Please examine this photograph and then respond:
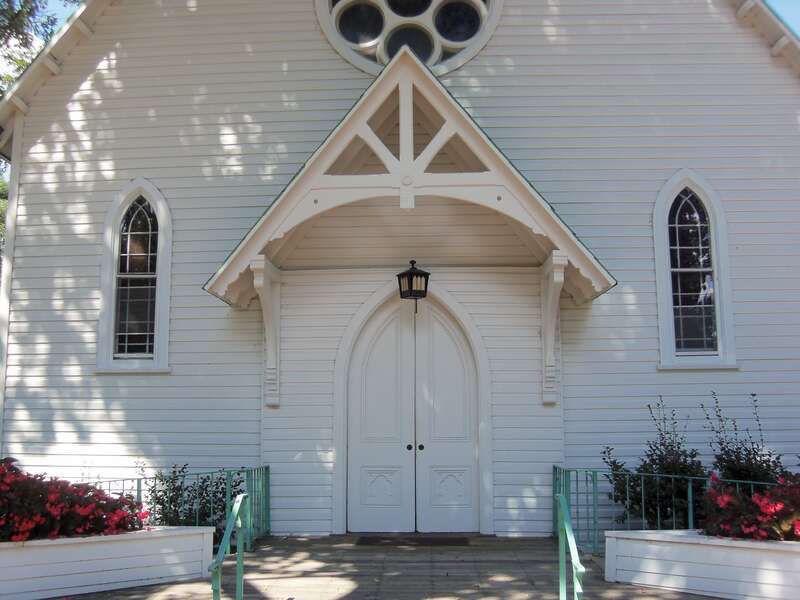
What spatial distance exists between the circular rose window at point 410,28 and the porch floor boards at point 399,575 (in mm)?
6422

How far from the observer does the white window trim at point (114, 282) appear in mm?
10031

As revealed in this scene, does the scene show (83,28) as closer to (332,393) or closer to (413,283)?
(413,283)

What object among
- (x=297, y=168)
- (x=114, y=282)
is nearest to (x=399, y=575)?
(x=297, y=168)

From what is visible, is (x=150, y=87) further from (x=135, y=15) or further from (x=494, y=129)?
(x=494, y=129)

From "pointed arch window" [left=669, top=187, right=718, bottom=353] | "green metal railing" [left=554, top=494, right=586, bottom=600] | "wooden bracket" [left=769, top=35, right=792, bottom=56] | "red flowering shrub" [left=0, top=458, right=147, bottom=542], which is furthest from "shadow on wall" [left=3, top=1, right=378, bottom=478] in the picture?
"wooden bracket" [left=769, top=35, right=792, bottom=56]

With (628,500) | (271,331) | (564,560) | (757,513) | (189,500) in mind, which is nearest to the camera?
(564,560)

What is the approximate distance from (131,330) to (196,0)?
16.0 feet

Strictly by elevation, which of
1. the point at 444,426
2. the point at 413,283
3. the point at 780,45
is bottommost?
the point at 444,426

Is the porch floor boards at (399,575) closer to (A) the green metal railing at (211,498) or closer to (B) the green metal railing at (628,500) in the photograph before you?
(A) the green metal railing at (211,498)

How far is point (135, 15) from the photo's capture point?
10711 mm

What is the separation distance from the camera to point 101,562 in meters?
7.08

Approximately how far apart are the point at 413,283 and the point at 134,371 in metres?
3.98

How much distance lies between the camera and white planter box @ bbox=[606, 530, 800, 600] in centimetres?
650

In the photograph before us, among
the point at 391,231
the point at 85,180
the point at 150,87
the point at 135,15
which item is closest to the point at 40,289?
the point at 85,180
